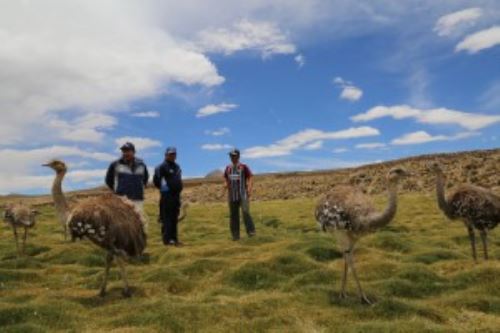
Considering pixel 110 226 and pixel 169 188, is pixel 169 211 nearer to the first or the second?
pixel 169 188

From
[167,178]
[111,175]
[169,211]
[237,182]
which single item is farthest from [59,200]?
[237,182]

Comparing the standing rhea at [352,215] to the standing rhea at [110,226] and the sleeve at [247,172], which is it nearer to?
the standing rhea at [110,226]

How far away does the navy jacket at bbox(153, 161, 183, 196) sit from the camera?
20.8 meters

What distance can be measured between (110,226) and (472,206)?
32.0 ft

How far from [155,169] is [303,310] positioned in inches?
397

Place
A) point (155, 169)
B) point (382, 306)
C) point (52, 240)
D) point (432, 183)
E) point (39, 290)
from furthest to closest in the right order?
point (432, 183) → point (52, 240) → point (155, 169) → point (39, 290) → point (382, 306)

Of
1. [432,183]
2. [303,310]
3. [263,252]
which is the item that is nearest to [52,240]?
[263,252]

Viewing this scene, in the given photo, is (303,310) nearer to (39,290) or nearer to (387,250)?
(39,290)

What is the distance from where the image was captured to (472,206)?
1716cm

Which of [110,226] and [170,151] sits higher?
[170,151]

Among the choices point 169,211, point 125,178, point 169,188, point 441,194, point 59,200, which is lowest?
point 169,211

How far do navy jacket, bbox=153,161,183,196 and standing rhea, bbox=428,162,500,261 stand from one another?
8.27 metres

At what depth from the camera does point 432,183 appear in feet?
153

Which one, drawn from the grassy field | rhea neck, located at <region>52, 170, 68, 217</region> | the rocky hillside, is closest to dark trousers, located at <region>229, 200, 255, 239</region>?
the grassy field
